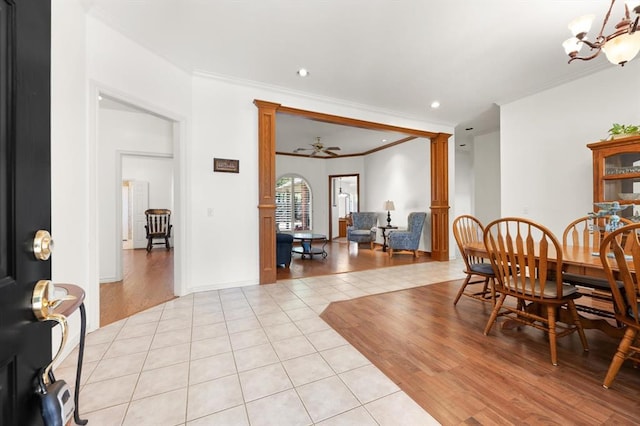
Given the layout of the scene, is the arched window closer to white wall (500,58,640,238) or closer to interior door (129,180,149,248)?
interior door (129,180,149,248)

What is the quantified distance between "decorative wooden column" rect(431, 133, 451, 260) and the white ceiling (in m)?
1.49

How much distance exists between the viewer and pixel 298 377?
1739mm

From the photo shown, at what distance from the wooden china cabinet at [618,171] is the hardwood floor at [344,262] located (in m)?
3.00

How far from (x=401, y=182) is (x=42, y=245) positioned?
7397mm

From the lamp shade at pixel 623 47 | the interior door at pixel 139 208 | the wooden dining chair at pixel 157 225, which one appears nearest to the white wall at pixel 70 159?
the lamp shade at pixel 623 47

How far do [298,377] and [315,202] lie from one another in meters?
7.70

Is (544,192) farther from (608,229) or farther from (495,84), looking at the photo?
(608,229)

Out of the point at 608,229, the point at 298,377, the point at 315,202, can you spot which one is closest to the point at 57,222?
the point at 298,377

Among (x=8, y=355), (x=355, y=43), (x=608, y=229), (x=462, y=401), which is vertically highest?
(x=355, y=43)

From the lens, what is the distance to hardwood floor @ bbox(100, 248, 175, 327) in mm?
2882

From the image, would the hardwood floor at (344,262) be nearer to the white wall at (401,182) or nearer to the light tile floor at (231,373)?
the white wall at (401,182)

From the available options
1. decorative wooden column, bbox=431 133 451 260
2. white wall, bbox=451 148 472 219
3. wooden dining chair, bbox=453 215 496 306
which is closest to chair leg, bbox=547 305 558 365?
wooden dining chair, bbox=453 215 496 306

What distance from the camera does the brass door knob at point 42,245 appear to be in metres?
0.60

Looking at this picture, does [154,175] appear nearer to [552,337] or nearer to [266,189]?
[266,189]
